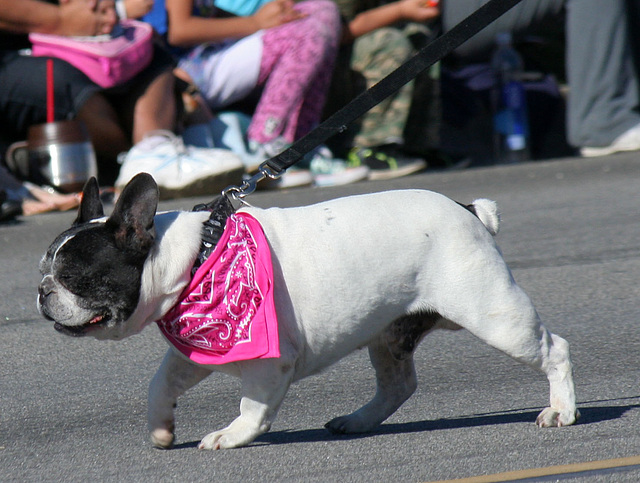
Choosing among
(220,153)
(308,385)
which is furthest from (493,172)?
(308,385)

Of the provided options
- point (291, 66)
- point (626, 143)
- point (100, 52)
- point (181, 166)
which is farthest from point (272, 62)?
point (626, 143)

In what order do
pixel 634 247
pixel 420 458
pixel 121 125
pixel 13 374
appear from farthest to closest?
1. pixel 121 125
2. pixel 634 247
3. pixel 13 374
4. pixel 420 458

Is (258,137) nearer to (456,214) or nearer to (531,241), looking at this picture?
(531,241)

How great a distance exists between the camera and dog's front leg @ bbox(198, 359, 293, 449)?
322cm

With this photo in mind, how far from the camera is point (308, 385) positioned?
4.18 meters

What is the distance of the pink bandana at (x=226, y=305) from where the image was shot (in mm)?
3176

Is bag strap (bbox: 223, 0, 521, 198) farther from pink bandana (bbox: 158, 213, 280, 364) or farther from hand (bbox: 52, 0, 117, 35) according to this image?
hand (bbox: 52, 0, 117, 35)

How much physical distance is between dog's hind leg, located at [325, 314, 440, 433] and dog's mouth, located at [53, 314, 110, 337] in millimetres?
933

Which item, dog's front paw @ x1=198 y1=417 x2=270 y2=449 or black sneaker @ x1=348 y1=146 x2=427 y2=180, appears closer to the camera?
dog's front paw @ x1=198 y1=417 x2=270 y2=449

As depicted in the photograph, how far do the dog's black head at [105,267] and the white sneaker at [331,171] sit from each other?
594 centimetres

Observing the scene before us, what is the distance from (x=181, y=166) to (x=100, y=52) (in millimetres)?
1136

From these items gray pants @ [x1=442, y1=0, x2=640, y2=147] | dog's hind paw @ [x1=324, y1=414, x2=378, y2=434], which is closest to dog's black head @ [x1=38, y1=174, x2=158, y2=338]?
dog's hind paw @ [x1=324, y1=414, x2=378, y2=434]

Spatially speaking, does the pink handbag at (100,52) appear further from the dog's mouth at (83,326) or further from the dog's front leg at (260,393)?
the dog's front leg at (260,393)

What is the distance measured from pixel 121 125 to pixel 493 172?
343 cm
